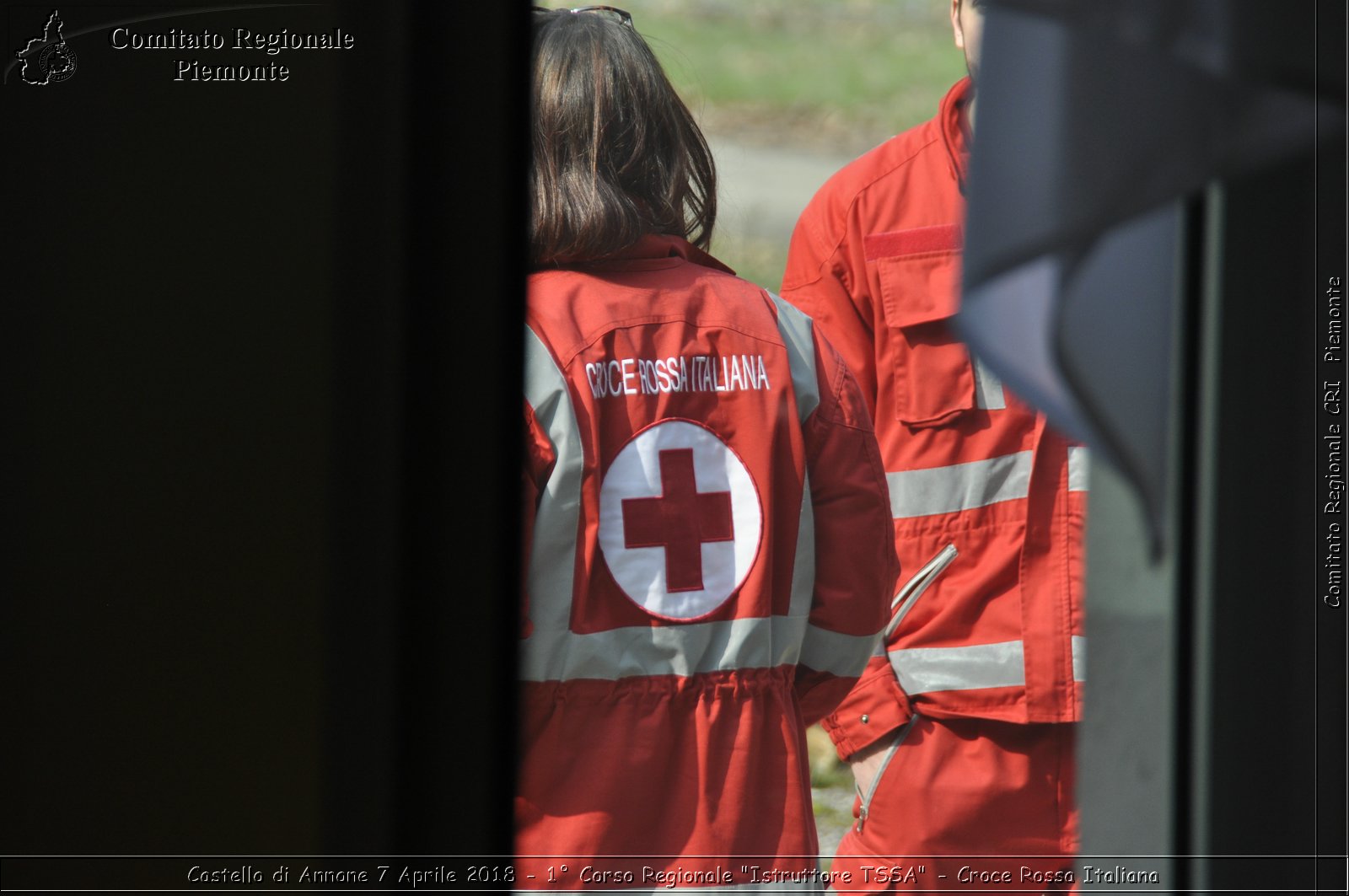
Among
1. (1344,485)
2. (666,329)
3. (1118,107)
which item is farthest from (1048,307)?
(666,329)

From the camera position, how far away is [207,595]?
1.26 m

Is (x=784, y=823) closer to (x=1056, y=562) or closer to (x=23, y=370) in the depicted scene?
(x=1056, y=562)

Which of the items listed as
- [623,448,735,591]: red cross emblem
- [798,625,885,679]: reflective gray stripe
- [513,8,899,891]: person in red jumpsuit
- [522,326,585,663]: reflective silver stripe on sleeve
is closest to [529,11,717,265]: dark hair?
[513,8,899,891]: person in red jumpsuit

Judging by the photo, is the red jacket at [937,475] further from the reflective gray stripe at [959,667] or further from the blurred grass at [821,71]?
the blurred grass at [821,71]

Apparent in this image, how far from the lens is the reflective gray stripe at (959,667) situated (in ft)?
6.50

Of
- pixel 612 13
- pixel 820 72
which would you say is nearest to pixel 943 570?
pixel 612 13

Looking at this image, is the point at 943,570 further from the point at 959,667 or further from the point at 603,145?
the point at 603,145

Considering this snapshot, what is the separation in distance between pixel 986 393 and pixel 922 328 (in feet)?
0.45

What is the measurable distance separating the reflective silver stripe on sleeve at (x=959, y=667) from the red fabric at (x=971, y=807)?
59 mm

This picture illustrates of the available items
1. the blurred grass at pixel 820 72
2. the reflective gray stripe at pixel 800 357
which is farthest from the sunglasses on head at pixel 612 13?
the blurred grass at pixel 820 72

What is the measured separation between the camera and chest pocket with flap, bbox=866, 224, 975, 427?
1960 mm

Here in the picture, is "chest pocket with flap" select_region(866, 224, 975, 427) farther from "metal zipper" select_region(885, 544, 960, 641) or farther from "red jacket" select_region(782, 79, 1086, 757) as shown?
"metal zipper" select_region(885, 544, 960, 641)

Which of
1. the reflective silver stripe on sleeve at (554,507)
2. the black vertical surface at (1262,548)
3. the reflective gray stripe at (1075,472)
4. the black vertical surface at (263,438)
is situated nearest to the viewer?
the black vertical surface at (1262,548)

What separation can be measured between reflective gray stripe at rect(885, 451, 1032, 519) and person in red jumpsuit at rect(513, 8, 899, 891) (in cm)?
35
